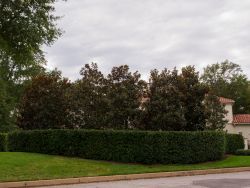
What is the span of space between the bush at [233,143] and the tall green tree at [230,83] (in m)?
47.5

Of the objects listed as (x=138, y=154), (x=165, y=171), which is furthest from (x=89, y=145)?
(x=165, y=171)

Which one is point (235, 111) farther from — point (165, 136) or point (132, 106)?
point (165, 136)

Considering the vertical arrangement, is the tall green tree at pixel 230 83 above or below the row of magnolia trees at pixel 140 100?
above

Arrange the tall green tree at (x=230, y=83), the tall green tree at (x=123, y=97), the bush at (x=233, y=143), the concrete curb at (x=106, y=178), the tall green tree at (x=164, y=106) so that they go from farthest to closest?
the tall green tree at (x=230, y=83) → the bush at (x=233, y=143) → the tall green tree at (x=123, y=97) → the tall green tree at (x=164, y=106) → the concrete curb at (x=106, y=178)

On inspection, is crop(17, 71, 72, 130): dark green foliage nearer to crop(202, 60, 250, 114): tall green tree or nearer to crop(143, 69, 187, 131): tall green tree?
crop(143, 69, 187, 131): tall green tree

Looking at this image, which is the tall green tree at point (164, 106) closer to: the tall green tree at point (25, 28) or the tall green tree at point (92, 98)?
the tall green tree at point (92, 98)

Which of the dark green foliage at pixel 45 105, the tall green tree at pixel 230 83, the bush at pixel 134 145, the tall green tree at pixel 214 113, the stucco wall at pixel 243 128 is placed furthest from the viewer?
the tall green tree at pixel 230 83

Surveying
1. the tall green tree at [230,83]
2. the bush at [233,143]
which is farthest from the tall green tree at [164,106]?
the tall green tree at [230,83]

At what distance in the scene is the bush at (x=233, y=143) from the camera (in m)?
37.3

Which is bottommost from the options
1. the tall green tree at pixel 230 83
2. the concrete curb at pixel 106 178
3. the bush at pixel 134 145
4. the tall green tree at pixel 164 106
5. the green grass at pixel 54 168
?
the concrete curb at pixel 106 178

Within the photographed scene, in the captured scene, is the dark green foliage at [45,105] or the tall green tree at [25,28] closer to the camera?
the tall green tree at [25,28]

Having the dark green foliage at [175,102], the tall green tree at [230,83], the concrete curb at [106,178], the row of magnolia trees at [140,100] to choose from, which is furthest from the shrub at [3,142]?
the tall green tree at [230,83]

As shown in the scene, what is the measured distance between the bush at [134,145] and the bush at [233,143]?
9.92m

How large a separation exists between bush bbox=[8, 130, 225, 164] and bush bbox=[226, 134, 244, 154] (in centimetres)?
992
